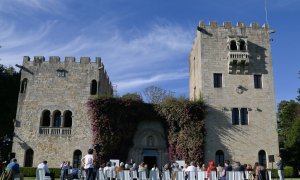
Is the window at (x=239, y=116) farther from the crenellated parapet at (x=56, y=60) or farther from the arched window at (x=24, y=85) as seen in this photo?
the arched window at (x=24, y=85)

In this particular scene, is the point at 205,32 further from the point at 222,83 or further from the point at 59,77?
the point at 59,77

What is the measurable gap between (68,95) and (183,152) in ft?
38.4

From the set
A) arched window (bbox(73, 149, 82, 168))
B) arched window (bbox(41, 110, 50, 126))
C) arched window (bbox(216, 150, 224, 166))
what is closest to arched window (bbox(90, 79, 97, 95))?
arched window (bbox(41, 110, 50, 126))

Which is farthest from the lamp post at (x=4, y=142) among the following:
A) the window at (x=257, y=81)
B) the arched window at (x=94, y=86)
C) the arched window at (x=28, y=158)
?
the window at (x=257, y=81)

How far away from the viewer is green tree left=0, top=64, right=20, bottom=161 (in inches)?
1423

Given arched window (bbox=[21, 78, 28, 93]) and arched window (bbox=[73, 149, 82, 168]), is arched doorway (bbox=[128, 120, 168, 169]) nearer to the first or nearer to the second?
arched window (bbox=[73, 149, 82, 168])

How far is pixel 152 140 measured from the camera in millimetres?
30156

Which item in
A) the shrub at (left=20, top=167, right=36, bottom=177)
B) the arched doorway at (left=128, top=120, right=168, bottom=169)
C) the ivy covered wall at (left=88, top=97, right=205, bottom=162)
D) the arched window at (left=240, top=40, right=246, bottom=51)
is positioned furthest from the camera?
the arched window at (left=240, top=40, right=246, bottom=51)

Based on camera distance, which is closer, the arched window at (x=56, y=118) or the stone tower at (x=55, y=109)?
the stone tower at (x=55, y=109)

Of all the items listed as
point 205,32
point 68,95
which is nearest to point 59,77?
point 68,95

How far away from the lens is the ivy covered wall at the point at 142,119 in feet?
93.5

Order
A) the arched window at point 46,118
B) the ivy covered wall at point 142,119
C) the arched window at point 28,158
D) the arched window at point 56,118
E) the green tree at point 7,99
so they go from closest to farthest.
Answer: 1. the ivy covered wall at point 142,119
2. the arched window at point 28,158
3. the arched window at point 56,118
4. the arched window at point 46,118
5. the green tree at point 7,99

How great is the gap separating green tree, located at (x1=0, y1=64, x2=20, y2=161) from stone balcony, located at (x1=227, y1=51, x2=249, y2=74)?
78.2 feet

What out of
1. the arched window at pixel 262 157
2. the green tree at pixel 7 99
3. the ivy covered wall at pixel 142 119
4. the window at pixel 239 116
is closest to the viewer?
the ivy covered wall at pixel 142 119
